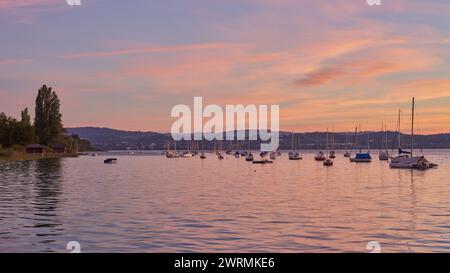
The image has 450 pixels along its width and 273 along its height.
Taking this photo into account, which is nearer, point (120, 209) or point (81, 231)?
point (81, 231)

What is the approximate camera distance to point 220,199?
182 ft

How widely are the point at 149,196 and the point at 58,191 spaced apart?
13490mm

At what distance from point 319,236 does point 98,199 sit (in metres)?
30.1

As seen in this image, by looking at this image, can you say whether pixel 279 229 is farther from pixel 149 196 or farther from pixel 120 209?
pixel 149 196

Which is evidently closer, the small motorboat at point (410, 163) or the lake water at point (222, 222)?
the lake water at point (222, 222)

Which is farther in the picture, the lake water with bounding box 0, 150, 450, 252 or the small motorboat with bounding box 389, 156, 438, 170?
the small motorboat with bounding box 389, 156, 438, 170

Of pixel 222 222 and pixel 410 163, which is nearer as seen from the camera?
pixel 222 222

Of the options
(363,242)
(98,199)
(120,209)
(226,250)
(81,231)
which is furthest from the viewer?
(98,199)

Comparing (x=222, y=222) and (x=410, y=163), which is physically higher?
(x=222, y=222)
